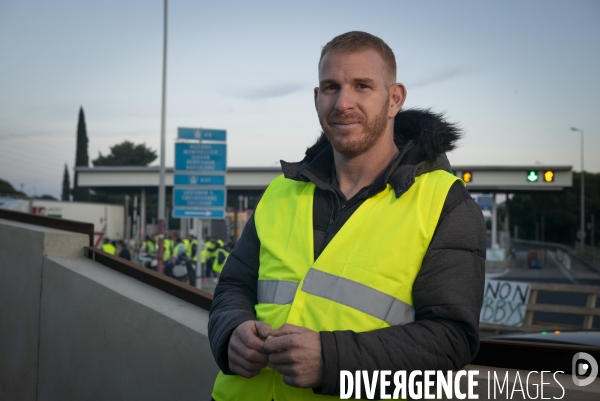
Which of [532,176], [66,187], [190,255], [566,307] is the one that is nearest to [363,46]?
[566,307]

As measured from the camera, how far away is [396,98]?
7.39 ft

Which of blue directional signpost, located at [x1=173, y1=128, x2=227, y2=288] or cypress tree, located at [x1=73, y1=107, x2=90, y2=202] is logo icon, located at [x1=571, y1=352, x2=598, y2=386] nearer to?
blue directional signpost, located at [x1=173, y1=128, x2=227, y2=288]

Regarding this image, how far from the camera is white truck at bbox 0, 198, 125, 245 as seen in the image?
109 feet

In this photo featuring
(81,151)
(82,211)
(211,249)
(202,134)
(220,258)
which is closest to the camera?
(202,134)

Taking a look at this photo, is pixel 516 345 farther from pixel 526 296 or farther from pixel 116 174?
pixel 116 174

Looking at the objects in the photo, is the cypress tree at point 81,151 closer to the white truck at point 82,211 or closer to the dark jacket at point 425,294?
the white truck at point 82,211

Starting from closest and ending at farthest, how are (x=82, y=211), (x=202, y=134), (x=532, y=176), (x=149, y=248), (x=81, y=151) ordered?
(x=202, y=134)
(x=532, y=176)
(x=149, y=248)
(x=82, y=211)
(x=81, y=151)

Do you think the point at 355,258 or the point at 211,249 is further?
the point at 211,249

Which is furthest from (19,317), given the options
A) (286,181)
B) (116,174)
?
(116,174)

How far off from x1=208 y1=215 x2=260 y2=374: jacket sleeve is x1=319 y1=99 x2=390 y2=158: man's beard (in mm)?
432

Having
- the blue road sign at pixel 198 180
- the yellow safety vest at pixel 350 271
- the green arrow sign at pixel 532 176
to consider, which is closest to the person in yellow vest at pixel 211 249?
the blue road sign at pixel 198 180

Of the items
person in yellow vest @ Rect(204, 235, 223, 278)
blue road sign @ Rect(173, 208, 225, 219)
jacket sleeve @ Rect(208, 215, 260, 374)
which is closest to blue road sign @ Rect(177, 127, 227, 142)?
blue road sign @ Rect(173, 208, 225, 219)

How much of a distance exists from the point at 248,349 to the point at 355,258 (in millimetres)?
402

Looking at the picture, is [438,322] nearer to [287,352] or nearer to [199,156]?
[287,352]
